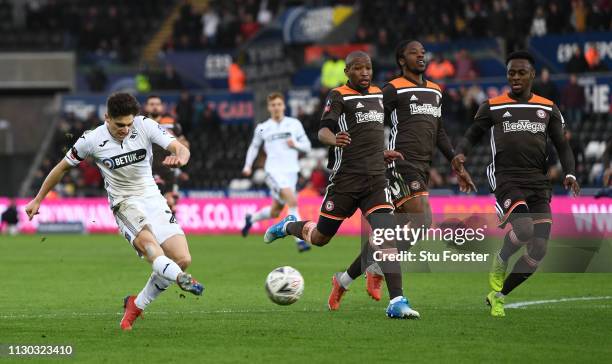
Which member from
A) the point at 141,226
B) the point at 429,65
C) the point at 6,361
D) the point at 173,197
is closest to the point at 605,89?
the point at 429,65

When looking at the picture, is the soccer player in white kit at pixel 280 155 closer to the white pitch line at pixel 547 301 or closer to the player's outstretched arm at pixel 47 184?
the white pitch line at pixel 547 301

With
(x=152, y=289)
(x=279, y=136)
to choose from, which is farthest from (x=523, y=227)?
(x=279, y=136)

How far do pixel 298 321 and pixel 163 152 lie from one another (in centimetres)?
721

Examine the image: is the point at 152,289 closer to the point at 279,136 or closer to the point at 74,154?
the point at 74,154

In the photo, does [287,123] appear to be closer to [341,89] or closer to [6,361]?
[341,89]

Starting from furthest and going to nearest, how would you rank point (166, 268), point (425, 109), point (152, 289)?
point (425, 109) < point (152, 289) < point (166, 268)

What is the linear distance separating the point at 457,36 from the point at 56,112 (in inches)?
592

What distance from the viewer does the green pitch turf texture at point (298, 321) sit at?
9.34 m

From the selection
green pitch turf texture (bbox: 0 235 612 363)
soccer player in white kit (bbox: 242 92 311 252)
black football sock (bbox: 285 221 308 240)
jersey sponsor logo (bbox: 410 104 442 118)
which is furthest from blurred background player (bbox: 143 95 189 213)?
jersey sponsor logo (bbox: 410 104 442 118)

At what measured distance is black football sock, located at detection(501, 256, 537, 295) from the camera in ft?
38.4

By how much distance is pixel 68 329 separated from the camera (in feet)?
36.1

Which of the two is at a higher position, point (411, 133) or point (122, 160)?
point (122, 160)

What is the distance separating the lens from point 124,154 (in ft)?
36.0

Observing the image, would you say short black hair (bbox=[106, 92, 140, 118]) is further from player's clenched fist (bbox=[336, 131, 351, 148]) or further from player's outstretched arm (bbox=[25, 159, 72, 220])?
player's clenched fist (bbox=[336, 131, 351, 148])
